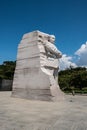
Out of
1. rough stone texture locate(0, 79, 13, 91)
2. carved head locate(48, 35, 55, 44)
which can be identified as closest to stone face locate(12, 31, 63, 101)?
carved head locate(48, 35, 55, 44)

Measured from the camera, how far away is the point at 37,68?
457 inches

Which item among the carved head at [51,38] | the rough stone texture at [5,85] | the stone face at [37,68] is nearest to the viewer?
the stone face at [37,68]

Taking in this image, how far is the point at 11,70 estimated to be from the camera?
38.6 meters

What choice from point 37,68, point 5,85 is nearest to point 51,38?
point 37,68

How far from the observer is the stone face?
1102cm

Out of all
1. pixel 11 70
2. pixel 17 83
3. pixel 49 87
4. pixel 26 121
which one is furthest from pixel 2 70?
pixel 26 121

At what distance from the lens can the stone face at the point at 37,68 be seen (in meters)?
11.0

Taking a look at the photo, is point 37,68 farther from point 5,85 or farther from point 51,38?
point 5,85

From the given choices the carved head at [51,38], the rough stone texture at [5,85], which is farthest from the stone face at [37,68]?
the rough stone texture at [5,85]

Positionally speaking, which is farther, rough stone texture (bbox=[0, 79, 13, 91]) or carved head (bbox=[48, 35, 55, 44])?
rough stone texture (bbox=[0, 79, 13, 91])

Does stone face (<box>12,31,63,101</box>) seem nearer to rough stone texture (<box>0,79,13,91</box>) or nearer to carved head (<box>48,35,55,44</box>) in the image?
carved head (<box>48,35,55,44</box>)

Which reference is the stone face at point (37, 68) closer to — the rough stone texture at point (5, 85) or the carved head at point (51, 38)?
the carved head at point (51, 38)

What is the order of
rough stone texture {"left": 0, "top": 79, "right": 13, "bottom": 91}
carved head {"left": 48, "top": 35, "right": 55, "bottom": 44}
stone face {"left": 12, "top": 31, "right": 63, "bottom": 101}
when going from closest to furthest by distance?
stone face {"left": 12, "top": 31, "right": 63, "bottom": 101} < carved head {"left": 48, "top": 35, "right": 55, "bottom": 44} < rough stone texture {"left": 0, "top": 79, "right": 13, "bottom": 91}

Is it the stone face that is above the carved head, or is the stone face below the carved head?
below
